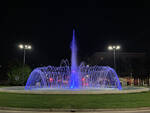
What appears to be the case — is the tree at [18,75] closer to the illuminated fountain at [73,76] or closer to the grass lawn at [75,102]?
the illuminated fountain at [73,76]

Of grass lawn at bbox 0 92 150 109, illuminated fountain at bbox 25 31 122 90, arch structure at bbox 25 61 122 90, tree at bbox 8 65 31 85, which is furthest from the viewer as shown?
tree at bbox 8 65 31 85

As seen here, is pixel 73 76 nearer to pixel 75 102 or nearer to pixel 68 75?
pixel 68 75

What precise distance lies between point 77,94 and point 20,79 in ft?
69.0

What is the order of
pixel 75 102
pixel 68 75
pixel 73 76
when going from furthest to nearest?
pixel 68 75 < pixel 73 76 < pixel 75 102

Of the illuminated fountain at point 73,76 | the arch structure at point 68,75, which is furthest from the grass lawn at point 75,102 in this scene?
the arch structure at point 68,75

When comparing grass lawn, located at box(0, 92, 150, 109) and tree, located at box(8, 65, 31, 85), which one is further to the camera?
tree, located at box(8, 65, 31, 85)

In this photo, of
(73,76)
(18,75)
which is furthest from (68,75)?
(18,75)

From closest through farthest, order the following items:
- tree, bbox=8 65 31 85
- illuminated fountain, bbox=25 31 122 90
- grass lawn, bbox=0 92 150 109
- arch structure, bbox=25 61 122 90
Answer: grass lawn, bbox=0 92 150 109 → illuminated fountain, bbox=25 31 122 90 → arch structure, bbox=25 61 122 90 → tree, bbox=8 65 31 85

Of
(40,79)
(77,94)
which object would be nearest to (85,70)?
(40,79)

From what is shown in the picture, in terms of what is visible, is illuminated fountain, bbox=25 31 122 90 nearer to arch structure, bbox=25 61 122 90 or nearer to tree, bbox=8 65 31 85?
arch structure, bbox=25 61 122 90

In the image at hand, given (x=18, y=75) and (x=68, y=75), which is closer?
(x=68, y=75)

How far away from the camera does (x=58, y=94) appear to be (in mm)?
16219

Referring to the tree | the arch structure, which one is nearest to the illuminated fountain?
the arch structure

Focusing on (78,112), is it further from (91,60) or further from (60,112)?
(91,60)
